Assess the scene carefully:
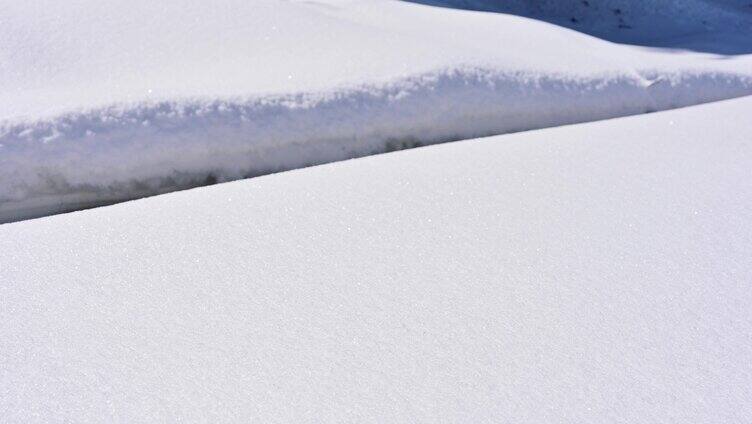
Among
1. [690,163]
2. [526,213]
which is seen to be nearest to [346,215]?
[526,213]

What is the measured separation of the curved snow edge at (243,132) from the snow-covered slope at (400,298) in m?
0.11

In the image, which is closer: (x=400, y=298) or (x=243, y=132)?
(x=400, y=298)

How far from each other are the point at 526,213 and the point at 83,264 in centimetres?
63

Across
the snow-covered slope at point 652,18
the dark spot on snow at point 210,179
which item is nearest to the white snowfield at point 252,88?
the dark spot on snow at point 210,179

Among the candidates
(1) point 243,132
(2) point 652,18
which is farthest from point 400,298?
(2) point 652,18

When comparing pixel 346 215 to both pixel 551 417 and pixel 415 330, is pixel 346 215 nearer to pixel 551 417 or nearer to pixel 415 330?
pixel 415 330

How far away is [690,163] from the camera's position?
51.0 inches

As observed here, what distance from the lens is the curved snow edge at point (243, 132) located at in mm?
1290

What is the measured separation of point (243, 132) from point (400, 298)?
1.95 ft

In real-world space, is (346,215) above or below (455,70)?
below

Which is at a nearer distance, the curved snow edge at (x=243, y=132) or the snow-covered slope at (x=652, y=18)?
the curved snow edge at (x=243, y=132)

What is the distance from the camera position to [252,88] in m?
1.43

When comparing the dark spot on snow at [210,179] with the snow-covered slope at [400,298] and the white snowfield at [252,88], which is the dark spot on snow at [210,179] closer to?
the white snowfield at [252,88]

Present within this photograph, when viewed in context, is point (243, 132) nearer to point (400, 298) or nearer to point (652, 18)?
point (400, 298)
